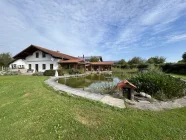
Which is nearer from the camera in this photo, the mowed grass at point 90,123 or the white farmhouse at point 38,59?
the mowed grass at point 90,123

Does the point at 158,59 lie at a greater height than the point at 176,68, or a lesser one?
greater

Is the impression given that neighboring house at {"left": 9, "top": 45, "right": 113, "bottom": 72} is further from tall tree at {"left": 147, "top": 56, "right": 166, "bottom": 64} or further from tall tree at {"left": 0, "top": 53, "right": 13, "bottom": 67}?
tall tree at {"left": 147, "top": 56, "right": 166, "bottom": 64}

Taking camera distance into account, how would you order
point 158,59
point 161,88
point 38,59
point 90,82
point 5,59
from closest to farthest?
point 161,88 → point 90,82 → point 38,59 → point 158,59 → point 5,59

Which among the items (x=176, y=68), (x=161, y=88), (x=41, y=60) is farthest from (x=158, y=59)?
(x=161, y=88)

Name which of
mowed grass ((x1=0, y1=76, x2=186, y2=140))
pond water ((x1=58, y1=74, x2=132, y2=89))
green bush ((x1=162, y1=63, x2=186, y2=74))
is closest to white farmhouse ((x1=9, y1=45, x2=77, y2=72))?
pond water ((x1=58, y1=74, x2=132, y2=89))

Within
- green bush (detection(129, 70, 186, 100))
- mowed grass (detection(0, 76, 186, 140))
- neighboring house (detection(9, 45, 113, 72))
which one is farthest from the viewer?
neighboring house (detection(9, 45, 113, 72))

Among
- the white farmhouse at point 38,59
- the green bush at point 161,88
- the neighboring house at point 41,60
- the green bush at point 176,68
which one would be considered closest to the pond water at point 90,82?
the green bush at point 161,88

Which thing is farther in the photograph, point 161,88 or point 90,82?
point 90,82

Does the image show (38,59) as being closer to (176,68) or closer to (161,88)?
(161,88)

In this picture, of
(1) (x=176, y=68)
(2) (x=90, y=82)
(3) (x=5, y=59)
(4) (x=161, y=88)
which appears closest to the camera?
(4) (x=161, y=88)

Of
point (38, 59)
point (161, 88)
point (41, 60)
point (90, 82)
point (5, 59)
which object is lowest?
point (90, 82)

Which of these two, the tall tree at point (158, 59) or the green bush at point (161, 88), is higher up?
the tall tree at point (158, 59)

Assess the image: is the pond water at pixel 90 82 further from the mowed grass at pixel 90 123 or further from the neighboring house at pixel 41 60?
the neighboring house at pixel 41 60

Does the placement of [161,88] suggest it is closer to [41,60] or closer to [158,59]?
[41,60]
